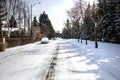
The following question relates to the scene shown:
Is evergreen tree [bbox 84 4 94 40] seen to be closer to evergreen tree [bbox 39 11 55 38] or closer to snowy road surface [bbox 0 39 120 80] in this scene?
snowy road surface [bbox 0 39 120 80]

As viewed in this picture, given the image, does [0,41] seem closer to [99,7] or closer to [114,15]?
[114,15]

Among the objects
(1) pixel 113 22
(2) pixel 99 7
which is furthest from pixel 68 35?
(1) pixel 113 22

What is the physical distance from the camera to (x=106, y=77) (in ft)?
39.0

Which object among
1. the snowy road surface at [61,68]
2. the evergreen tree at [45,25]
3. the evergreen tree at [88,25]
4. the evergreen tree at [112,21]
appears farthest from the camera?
the evergreen tree at [45,25]

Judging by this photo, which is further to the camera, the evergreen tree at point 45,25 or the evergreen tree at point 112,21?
the evergreen tree at point 45,25

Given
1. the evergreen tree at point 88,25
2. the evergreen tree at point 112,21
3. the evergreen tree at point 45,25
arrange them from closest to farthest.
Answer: the evergreen tree at point 112,21
the evergreen tree at point 88,25
the evergreen tree at point 45,25

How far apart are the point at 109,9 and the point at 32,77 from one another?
1474 inches

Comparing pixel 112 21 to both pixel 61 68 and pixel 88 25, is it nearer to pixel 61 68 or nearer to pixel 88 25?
pixel 61 68

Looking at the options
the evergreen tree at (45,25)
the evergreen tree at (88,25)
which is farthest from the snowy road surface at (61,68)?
the evergreen tree at (45,25)

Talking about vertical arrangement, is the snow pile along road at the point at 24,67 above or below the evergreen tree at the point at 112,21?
below

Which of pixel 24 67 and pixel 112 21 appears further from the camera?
pixel 112 21

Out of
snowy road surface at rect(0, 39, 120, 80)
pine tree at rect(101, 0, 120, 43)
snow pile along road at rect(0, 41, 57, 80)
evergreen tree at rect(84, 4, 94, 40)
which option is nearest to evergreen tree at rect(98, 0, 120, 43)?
pine tree at rect(101, 0, 120, 43)

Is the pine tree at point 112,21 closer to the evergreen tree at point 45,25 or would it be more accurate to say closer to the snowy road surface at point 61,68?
the snowy road surface at point 61,68

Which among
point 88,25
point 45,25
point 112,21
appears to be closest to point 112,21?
point 112,21
